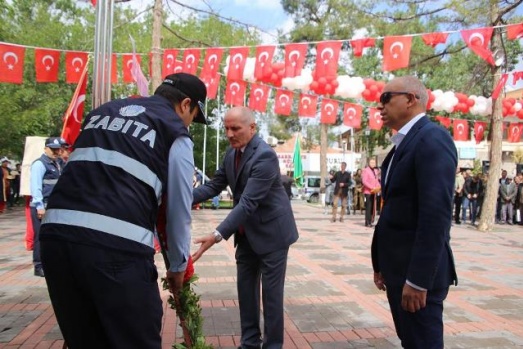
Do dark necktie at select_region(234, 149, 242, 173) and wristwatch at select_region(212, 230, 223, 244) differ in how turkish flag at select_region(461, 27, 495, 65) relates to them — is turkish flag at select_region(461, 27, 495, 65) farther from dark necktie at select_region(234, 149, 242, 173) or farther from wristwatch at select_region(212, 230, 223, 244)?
wristwatch at select_region(212, 230, 223, 244)

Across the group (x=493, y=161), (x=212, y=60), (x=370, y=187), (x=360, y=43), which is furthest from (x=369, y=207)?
(x=212, y=60)

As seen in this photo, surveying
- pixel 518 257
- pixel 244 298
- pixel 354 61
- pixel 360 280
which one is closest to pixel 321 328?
pixel 244 298

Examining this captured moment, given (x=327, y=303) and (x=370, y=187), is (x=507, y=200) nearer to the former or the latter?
(x=370, y=187)

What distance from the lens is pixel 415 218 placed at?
2268 mm

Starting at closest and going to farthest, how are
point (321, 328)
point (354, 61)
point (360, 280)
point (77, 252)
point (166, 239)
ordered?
point (77, 252)
point (166, 239)
point (321, 328)
point (360, 280)
point (354, 61)

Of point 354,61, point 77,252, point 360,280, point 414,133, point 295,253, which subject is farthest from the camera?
point 354,61

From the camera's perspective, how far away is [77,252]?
177 cm

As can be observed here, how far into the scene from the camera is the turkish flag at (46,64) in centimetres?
1150

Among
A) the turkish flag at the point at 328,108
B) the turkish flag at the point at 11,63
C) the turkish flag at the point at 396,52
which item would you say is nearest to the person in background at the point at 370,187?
the turkish flag at the point at 328,108

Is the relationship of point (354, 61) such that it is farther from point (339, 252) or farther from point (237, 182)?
point (237, 182)

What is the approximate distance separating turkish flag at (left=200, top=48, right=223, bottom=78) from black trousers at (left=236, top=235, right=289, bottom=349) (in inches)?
364

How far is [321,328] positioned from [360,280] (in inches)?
86.8

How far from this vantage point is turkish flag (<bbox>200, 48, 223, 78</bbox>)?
1212 cm

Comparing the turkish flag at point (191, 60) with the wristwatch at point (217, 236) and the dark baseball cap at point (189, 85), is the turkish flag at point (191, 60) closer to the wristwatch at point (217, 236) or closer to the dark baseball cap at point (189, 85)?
the wristwatch at point (217, 236)
